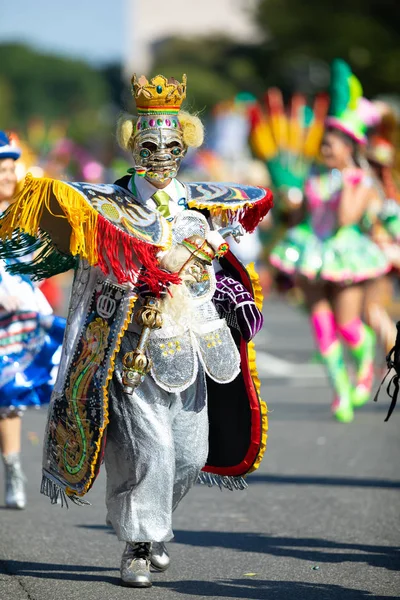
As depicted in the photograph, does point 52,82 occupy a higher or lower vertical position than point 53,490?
lower

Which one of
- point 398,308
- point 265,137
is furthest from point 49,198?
point 398,308

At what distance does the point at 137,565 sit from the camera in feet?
17.3

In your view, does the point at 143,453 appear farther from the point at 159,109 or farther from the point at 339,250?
the point at 339,250

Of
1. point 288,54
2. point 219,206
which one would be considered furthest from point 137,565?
point 288,54

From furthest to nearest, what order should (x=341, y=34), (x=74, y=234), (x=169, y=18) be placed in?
1. (x=169, y=18)
2. (x=341, y=34)
3. (x=74, y=234)

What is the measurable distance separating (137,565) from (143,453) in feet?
1.47

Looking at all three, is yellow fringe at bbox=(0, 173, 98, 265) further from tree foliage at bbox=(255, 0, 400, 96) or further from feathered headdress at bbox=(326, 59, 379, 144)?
tree foliage at bbox=(255, 0, 400, 96)

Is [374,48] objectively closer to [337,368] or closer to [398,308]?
[398,308]

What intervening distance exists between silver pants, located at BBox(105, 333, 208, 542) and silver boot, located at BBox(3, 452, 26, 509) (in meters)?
1.62

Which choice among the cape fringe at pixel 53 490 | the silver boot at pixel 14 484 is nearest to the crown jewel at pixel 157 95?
the cape fringe at pixel 53 490

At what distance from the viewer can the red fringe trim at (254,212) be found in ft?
18.4

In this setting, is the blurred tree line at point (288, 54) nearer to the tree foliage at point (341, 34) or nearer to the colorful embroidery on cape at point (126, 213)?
the tree foliage at point (341, 34)

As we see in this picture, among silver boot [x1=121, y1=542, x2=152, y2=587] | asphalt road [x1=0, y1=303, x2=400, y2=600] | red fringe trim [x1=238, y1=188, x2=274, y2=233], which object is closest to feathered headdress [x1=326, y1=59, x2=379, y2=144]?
asphalt road [x1=0, y1=303, x2=400, y2=600]

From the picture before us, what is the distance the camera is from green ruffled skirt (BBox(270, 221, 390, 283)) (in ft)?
31.7
